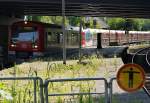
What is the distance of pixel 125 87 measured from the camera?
839 centimetres

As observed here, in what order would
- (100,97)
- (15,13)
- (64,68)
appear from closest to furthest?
(100,97), (64,68), (15,13)

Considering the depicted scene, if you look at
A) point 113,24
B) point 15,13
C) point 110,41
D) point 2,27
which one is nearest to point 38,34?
point 2,27

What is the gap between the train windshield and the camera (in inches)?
1408

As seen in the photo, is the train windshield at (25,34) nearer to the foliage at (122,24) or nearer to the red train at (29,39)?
the red train at (29,39)

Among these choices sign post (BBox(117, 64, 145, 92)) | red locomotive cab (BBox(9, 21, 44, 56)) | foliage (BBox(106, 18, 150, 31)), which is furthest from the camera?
foliage (BBox(106, 18, 150, 31))

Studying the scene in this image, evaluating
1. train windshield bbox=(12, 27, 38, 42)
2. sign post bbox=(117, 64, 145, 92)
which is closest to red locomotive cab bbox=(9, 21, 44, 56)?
train windshield bbox=(12, 27, 38, 42)

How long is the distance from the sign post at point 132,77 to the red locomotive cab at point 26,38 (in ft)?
89.6

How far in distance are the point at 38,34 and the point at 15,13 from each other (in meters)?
20.0

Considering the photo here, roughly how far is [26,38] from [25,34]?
31 centimetres

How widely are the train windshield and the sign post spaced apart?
90.2ft

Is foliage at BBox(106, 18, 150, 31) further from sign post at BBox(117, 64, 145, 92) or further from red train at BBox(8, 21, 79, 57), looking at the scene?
sign post at BBox(117, 64, 145, 92)

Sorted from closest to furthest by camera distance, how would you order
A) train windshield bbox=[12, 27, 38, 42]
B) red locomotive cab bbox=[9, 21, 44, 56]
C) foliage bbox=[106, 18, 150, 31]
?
red locomotive cab bbox=[9, 21, 44, 56], train windshield bbox=[12, 27, 38, 42], foliage bbox=[106, 18, 150, 31]

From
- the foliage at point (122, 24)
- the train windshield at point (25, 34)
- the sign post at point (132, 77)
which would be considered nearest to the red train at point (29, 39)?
the train windshield at point (25, 34)

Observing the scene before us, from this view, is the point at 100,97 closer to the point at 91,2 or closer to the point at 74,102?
the point at 74,102
